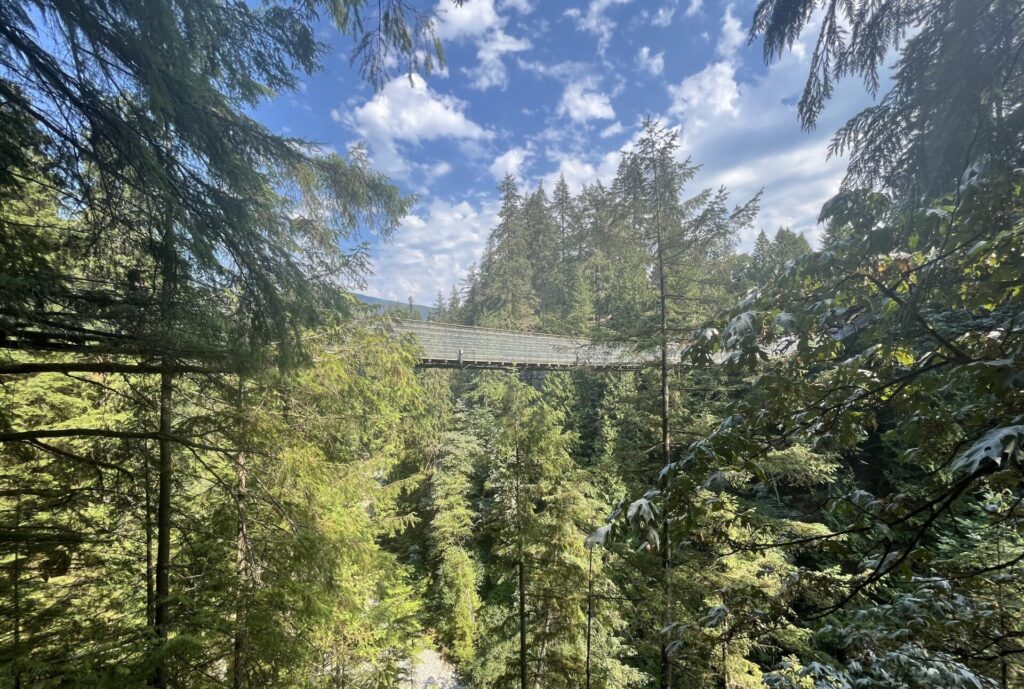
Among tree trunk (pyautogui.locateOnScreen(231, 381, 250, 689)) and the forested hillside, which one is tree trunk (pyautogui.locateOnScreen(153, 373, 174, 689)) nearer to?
the forested hillside

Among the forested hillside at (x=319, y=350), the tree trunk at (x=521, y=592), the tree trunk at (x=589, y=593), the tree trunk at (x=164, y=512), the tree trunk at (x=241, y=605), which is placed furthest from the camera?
the tree trunk at (x=589, y=593)

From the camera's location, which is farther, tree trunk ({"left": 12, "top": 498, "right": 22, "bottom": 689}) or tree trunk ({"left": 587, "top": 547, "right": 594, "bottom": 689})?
tree trunk ({"left": 587, "top": 547, "right": 594, "bottom": 689})

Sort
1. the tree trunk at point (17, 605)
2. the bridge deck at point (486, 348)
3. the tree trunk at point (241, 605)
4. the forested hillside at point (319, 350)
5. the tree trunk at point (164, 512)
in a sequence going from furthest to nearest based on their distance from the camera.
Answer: the bridge deck at point (486, 348) → the tree trunk at point (241, 605) → the tree trunk at point (164, 512) → the tree trunk at point (17, 605) → the forested hillside at point (319, 350)

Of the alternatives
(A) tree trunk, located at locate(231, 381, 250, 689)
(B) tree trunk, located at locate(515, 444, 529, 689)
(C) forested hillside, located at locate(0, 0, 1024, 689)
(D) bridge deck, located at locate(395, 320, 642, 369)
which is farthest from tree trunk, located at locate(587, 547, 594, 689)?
(D) bridge deck, located at locate(395, 320, 642, 369)

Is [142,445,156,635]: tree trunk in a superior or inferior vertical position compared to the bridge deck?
inferior

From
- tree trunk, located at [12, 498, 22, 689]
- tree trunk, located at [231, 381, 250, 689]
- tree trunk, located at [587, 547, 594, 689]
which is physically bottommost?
tree trunk, located at [587, 547, 594, 689]

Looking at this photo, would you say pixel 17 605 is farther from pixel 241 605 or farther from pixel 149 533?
pixel 241 605

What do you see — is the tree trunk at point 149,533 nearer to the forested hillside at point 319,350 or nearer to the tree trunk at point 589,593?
the forested hillside at point 319,350

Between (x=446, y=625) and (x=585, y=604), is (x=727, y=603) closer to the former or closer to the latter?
(x=585, y=604)

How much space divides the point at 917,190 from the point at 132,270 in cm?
426

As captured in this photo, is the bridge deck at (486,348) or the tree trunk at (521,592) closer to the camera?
the tree trunk at (521,592)

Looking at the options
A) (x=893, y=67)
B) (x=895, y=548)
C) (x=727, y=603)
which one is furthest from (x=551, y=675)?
(x=893, y=67)

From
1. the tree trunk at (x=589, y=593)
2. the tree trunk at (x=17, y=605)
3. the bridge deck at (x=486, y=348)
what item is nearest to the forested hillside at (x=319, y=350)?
the tree trunk at (x=17, y=605)

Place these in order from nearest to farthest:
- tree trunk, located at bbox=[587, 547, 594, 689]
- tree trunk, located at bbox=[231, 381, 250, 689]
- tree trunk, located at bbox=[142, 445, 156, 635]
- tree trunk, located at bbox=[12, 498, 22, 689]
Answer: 1. tree trunk, located at bbox=[12, 498, 22, 689]
2. tree trunk, located at bbox=[142, 445, 156, 635]
3. tree trunk, located at bbox=[231, 381, 250, 689]
4. tree trunk, located at bbox=[587, 547, 594, 689]
